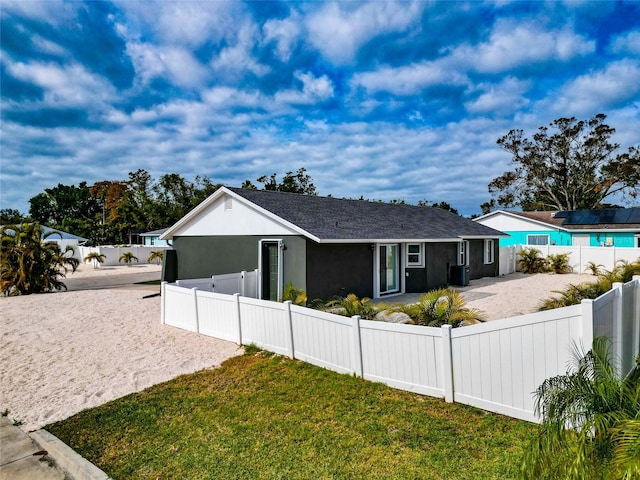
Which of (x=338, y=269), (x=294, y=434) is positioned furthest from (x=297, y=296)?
(x=294, y=434)

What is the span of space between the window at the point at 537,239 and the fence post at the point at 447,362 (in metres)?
30.0

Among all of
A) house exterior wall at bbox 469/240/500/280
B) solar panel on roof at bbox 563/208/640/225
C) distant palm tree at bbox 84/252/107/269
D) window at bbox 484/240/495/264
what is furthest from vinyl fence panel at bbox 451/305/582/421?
distant palm tree at bbox 84/252/107/269

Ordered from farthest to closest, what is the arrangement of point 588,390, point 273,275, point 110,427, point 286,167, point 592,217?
point 286,167
point 592,217
point 273,275
point 110,427
point 588,390

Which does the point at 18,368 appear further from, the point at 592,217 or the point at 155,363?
the point at 592,217

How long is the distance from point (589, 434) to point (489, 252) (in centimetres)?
2026

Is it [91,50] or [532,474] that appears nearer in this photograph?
[532,474]

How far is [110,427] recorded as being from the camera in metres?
→ 4.97

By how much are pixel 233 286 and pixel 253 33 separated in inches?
313

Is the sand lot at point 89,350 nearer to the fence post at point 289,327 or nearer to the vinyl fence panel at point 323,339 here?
the fence post at point 289,327

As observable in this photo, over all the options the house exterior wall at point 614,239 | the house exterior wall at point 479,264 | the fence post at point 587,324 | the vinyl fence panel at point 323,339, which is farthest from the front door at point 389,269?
the house exterior wall at point 614,239

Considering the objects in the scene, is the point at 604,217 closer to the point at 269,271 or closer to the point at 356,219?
the point at 356,219

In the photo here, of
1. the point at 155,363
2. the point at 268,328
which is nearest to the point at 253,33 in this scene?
the point at 268,328

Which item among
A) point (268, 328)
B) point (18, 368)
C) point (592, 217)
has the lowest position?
point (18, 368)

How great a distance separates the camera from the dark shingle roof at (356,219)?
43.5 feet
